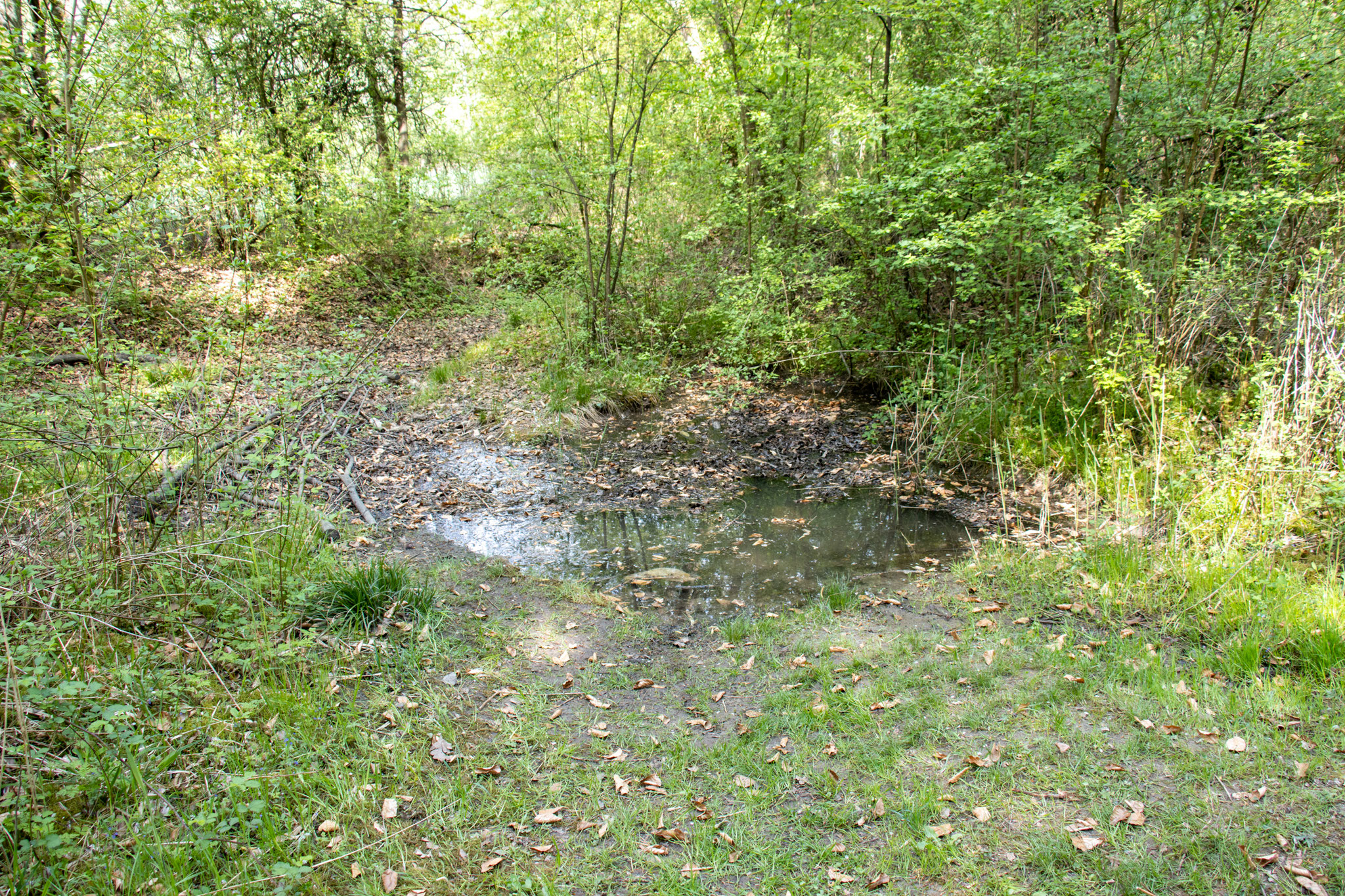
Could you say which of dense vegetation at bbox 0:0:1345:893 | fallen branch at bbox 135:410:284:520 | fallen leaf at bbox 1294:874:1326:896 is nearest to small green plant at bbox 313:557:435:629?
dense vegetation at bbox 0:0:1345:893

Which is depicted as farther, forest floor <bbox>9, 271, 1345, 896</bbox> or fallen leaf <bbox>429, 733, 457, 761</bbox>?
fallen leaf <bbox>429, 733, 457, 761</bbox>

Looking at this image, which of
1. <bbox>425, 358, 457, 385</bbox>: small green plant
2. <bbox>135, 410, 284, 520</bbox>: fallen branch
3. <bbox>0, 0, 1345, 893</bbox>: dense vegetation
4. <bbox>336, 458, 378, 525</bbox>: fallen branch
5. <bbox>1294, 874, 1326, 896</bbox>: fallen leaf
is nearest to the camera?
<bbox>1294, 874, 1326, 896</bbox>: fallen leaf

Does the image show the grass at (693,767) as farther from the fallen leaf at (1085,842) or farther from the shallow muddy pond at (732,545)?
the shallow muddy pond at (732,545)

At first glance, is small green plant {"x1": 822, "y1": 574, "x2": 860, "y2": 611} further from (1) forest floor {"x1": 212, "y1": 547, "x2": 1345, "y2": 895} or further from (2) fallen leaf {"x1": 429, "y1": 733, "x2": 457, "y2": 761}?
(2) fallen leaf {"x1": 429, "y1": 733, "x2": 457, "y2": 761}

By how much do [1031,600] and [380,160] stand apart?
1402 cm

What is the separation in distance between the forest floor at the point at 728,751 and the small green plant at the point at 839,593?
0.06 m

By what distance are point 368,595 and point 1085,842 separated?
3974mm

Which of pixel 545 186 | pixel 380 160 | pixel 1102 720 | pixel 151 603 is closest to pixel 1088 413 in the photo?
pixel 1102 720

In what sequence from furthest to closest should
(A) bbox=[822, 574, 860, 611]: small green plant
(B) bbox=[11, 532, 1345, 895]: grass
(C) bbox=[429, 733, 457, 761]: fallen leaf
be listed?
1. (A) bbox=[822, 574, 860, 611]: small green plant
2. (C) bbox=[429, 733, 457, 761]: fallen leaf
3. (B) bbox=[11, 532, 1345, 895]: grass

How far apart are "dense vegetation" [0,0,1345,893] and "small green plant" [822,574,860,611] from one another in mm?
1239

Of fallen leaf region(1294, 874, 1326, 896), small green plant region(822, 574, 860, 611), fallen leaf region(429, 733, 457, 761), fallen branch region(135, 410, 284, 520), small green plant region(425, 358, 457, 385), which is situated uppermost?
small green plant region(425, 358, 457, 385)

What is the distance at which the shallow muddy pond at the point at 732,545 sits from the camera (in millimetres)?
5398

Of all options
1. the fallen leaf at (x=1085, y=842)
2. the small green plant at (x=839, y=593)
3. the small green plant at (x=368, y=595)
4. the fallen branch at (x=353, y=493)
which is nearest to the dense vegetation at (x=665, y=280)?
the small green plant at (x=368, y=595)

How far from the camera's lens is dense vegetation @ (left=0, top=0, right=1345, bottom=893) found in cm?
350
